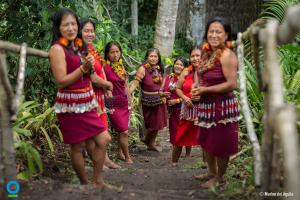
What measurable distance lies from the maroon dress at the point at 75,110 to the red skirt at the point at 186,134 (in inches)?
97.8

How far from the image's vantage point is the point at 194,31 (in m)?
15.9

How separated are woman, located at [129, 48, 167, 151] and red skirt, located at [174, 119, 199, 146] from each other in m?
0.93

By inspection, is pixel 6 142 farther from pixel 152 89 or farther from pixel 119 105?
pixel 152 89

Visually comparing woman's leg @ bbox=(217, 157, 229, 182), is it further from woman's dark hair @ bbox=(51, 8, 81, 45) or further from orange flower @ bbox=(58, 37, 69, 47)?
woman's dark hair @ bbox=(51, 8, 81, 45)

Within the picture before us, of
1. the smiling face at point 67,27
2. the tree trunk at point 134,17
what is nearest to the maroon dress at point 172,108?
the smiling face at point 67,27

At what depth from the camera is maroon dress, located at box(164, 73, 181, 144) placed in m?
7.57

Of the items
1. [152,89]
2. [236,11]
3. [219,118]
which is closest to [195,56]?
[152,89]

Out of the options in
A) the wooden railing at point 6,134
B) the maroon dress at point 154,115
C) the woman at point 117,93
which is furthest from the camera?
the maroon dress at point 154,115

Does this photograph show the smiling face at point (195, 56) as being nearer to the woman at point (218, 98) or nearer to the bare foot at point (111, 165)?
the bare foot at point (111, 165)

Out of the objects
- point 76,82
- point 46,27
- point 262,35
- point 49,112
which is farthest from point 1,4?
point 262,35

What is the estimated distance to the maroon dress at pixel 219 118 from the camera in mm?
4641

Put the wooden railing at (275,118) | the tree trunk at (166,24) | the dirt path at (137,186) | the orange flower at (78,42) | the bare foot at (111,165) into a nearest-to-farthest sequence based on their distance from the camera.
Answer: the wooden railing at (275,118), the dirt path at (137,186), the orange flower at (78,42), the bare foot at (111,165), the tree trunk at (166,24)

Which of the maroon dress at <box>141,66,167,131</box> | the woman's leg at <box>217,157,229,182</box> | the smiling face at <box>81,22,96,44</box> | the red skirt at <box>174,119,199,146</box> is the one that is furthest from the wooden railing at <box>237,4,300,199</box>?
the maroon dress at <box>141,66,167,131</box>

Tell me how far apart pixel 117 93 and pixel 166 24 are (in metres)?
5.21
